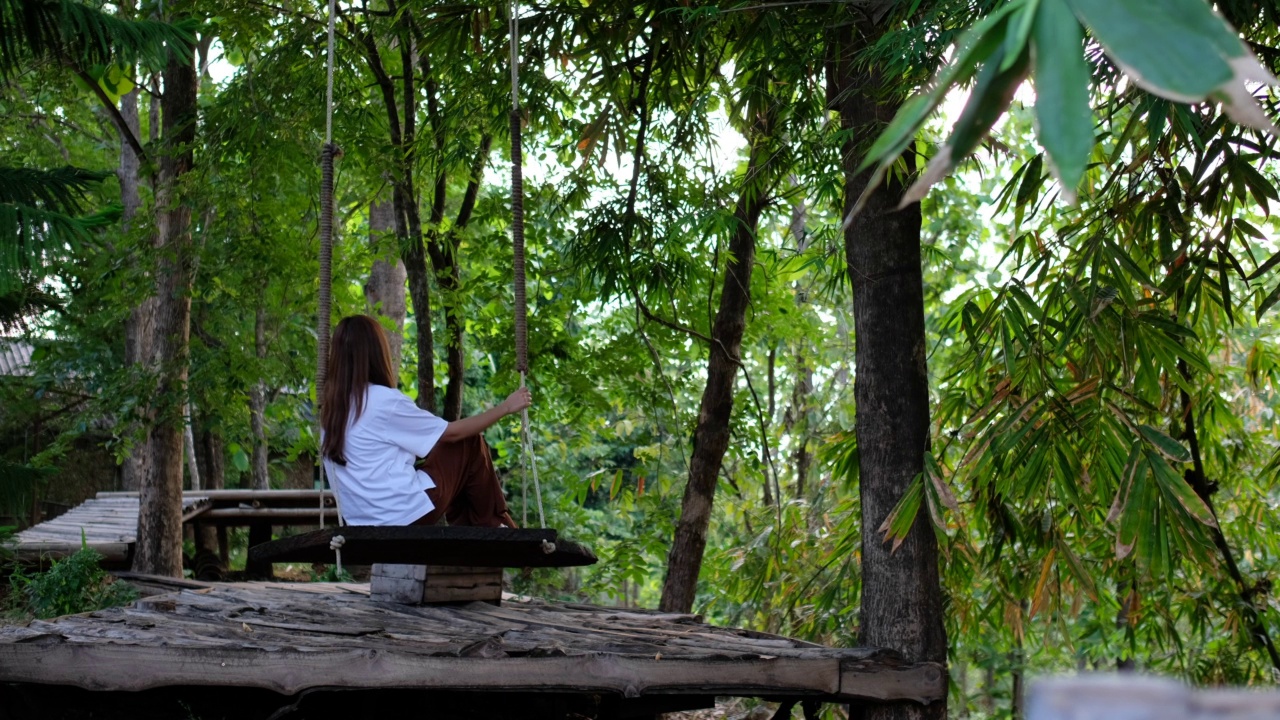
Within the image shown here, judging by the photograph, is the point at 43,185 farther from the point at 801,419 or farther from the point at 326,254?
the point at 801,419

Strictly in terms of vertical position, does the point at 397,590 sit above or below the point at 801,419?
below

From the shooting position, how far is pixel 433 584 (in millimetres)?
4262

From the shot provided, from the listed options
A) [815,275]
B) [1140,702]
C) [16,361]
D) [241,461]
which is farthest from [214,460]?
[1140,702]

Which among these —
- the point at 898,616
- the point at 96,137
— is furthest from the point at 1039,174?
the point at 96,137

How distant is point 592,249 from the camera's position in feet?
16.0

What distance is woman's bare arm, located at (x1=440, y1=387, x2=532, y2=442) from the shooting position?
145 inches

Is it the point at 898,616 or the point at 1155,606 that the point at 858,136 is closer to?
the point at 898,616

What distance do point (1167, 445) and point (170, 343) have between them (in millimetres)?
5251

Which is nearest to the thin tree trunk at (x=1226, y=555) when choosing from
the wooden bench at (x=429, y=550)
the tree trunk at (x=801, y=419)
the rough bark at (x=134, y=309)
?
the wooden bench at (x=429, y=550)

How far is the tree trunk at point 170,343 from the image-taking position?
20.4 feet

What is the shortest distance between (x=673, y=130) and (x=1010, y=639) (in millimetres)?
3145

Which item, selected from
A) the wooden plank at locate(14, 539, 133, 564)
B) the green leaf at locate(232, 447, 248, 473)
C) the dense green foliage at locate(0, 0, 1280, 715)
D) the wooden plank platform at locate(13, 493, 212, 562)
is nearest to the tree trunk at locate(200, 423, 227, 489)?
the wooden plank platform at locate(13, 493, 212, 562)

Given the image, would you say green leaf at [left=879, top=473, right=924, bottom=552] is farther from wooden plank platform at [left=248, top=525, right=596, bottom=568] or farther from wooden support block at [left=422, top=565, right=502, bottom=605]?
wooden support block at [left=422, top=565, right=502, bottom=605]

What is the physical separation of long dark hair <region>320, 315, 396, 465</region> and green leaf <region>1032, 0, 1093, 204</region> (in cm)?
335
